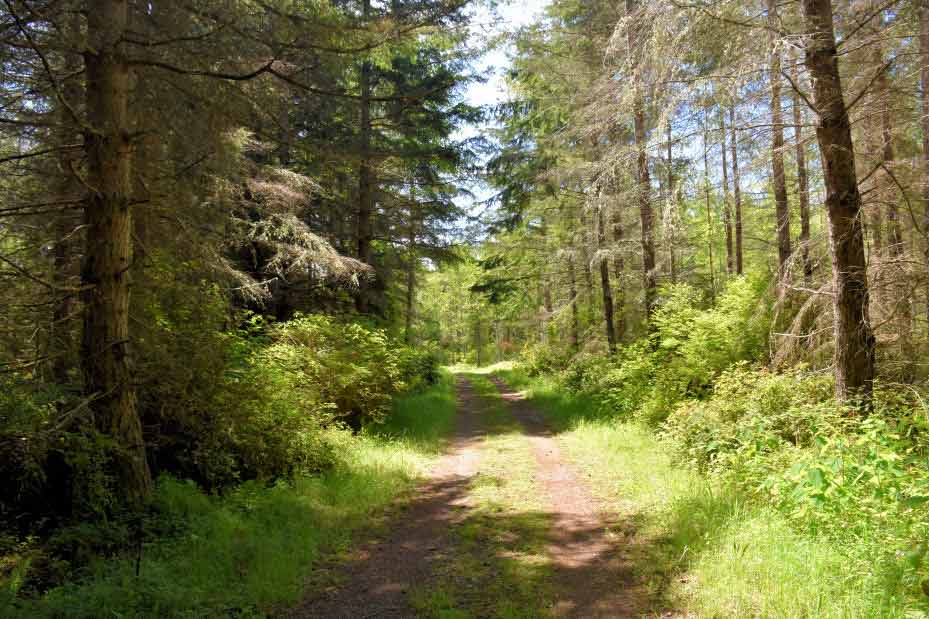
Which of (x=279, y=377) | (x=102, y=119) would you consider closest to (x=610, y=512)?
(x=279, y=377)

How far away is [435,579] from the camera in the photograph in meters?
4.79

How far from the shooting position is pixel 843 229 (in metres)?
5.88

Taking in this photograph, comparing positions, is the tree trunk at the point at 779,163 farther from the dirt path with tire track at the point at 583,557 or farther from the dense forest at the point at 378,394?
the dirt path with tire track at the point at 583,557

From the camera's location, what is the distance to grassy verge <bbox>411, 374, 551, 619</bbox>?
425 cm

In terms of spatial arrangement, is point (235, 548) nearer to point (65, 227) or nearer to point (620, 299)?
point (65, 227)

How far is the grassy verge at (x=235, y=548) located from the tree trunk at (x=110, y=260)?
0.78 meters

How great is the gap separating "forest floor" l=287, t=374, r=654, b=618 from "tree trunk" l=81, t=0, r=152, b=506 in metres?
2.45

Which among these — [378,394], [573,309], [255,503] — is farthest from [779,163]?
[573,309]

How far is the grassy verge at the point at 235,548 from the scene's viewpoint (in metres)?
3.70

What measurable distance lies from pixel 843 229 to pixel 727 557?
154 inches

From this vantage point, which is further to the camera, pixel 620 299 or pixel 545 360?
pixel 545 360

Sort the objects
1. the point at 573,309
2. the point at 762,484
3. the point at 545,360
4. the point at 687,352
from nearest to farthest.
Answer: the point at 762,484
the point at 687,352
the point at 573,309
the point at 545,360

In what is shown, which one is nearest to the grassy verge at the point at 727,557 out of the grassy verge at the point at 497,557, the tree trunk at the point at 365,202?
the grassy verge at the point at 497,557

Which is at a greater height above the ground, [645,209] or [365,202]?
[365,202]
